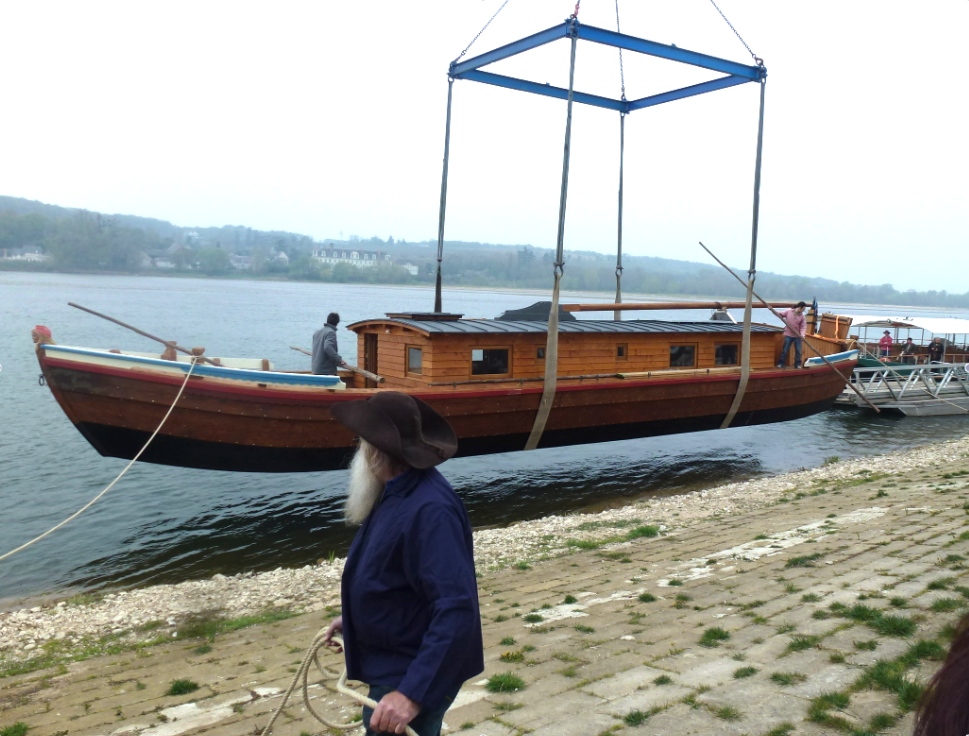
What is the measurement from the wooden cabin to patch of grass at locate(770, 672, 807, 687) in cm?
1064

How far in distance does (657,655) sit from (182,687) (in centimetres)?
344

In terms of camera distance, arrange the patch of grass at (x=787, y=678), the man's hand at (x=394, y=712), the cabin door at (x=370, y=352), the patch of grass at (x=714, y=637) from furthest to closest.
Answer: the cabin door at (x=370, y=352) → the patch of grass at (x=714, y=637) → the patch of grass at (x=787, y=678) → the man's hand at (x=394, y=712)

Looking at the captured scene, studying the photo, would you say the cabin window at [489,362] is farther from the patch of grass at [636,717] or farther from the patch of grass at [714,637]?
the patch of grass at [636,717]

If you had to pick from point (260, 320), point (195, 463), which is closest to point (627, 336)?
point (195, 463)

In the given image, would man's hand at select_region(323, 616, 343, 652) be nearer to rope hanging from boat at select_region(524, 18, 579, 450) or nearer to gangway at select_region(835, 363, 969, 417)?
rope hanging from boat at select_region(524, 18, 579, 450)

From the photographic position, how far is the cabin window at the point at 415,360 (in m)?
15.8

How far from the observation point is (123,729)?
5.29 metres

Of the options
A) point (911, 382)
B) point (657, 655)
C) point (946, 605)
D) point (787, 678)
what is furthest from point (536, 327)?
point (911, 382)

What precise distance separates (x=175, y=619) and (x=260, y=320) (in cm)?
7070

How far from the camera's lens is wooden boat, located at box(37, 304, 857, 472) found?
46.1 feet

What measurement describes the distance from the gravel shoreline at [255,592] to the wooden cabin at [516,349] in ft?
11.2

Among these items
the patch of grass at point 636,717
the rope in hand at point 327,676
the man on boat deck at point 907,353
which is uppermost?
the man on boat deck at point 907,353

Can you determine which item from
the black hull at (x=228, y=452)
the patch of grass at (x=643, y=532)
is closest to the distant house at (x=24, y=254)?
the black hull at (x=228, y=452)

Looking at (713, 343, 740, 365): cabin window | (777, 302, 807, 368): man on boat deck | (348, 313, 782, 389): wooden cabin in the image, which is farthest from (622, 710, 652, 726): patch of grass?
(777, 302, 807, 368): man on boat deck
